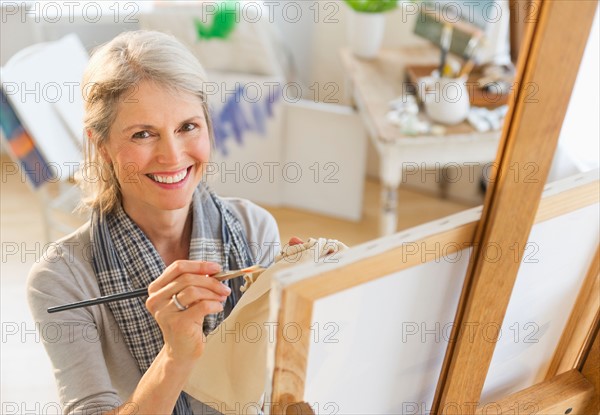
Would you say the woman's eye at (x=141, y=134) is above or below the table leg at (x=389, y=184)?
above

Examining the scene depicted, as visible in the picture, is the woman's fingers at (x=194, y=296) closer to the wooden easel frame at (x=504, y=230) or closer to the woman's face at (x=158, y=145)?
the wooden easel frame at (x=504, y=230)

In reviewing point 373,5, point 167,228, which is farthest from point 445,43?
point 167,228

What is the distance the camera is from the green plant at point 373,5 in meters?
2.45

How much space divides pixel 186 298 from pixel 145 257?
352mm

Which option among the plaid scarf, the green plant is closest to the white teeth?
the plaid scarf

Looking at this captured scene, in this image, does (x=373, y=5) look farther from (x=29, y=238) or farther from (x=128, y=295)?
(x=128, y=295)

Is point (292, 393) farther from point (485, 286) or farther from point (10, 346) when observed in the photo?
point (10, 346)

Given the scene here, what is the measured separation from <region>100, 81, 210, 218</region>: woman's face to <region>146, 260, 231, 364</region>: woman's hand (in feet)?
0.83

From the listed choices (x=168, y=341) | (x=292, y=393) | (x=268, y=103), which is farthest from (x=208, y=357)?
(x=268, y=103)

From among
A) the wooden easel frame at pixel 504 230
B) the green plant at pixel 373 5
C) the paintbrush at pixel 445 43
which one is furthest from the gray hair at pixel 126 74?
the green plant at pixel 373 5

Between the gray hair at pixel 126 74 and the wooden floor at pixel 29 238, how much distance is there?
1.11 m

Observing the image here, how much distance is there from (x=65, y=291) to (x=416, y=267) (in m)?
0.59

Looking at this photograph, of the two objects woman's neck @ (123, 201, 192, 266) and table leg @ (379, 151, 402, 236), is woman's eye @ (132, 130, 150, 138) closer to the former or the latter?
woman's neck @ (123, 201, 192, 266)

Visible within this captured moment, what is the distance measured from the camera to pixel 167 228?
4.08ft
